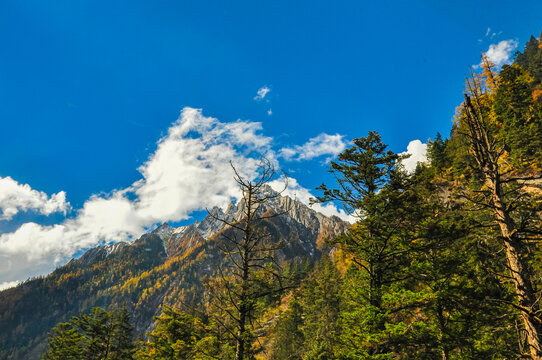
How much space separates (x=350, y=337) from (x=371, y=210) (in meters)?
5.27

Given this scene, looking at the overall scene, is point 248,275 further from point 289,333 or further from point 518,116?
point 518,116

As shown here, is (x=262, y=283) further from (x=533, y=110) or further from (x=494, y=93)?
(x=494, y=93)

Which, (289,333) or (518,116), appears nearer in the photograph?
(289,333)

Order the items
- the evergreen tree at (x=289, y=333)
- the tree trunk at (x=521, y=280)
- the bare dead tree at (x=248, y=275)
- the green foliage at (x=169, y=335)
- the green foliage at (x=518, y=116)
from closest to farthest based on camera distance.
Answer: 1. the tree trunk at (x=521, y=280)
2. the bare dead tree at (x=248, y=275)
3. the green foliage at (x=169, y=335)
4. the green foliage at (x=518, y=116)
5. the evergreen tree at (x=289, y=333)

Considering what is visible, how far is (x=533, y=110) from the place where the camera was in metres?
33.1

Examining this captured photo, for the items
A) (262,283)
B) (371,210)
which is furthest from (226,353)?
(371,210)

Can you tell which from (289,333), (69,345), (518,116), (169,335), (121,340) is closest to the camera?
(169,335)

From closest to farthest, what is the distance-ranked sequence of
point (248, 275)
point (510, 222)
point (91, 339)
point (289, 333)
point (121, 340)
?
point (510, 222), point (248, 275), point (91, 339), point (121, 340), point (289, 333)

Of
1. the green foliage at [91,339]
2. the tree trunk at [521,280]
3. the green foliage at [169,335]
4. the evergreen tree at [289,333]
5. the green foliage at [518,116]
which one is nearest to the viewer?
the tree trunk at [521,280]

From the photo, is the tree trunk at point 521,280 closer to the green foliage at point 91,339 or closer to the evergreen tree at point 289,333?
the green foliage at point 91,339

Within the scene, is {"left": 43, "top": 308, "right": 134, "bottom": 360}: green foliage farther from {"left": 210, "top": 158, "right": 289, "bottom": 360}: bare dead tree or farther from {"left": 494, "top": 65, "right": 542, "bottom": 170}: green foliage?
{"left": 494, "top": 65, "right": 542, "bottom": 170}: green foliage

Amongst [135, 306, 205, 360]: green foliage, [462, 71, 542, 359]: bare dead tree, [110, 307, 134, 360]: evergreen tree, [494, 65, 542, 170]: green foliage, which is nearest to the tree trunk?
[462, 71, 542, 359]: bare dead tree

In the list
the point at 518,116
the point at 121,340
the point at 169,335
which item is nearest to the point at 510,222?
the point at 169,335

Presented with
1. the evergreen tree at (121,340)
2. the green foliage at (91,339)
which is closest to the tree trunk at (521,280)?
the green foliage at (91,339)
